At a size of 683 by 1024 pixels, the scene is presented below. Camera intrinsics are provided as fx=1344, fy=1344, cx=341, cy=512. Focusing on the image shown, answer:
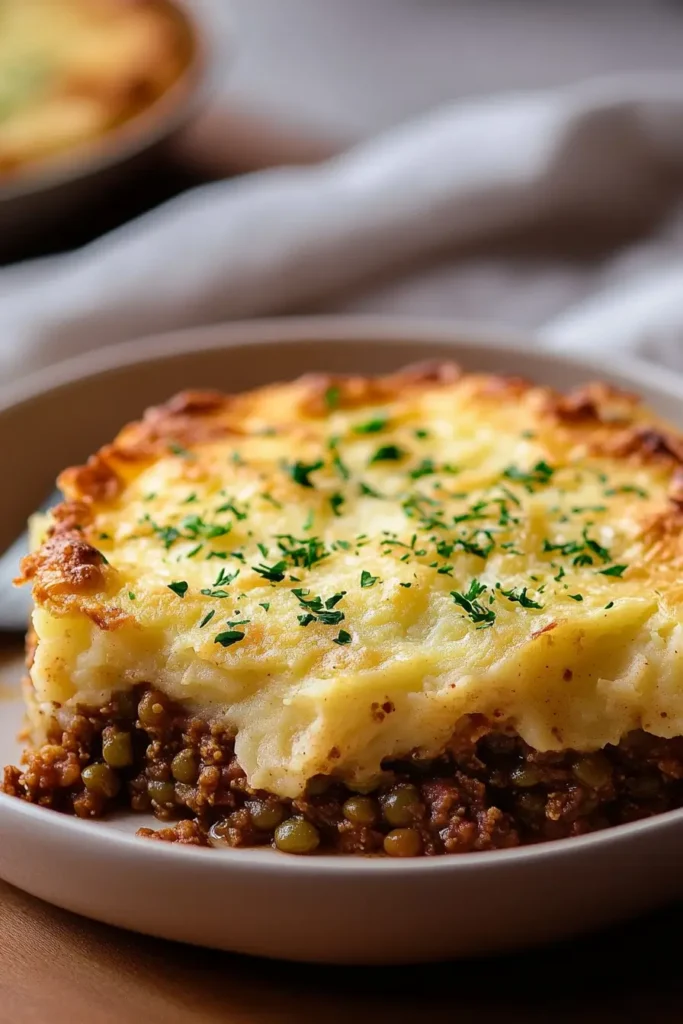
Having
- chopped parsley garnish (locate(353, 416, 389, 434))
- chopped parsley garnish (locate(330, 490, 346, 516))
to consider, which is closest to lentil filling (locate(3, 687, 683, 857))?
chopped parsley garnish (locate(330, 490, 346, 516))

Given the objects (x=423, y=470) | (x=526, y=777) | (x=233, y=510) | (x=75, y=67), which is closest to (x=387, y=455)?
(x=423, y=470)

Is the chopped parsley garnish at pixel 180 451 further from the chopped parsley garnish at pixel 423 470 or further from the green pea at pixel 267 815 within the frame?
the green pea at pixel 267 815

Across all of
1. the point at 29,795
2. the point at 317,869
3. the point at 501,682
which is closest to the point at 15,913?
the point at 29,795

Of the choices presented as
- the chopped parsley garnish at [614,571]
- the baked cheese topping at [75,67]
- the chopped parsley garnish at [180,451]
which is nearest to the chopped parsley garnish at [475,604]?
the chopped parsley garnish at [614,571]

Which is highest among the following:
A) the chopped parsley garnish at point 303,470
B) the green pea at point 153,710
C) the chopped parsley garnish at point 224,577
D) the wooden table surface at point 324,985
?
the chopped parsley garnish at point 224,577

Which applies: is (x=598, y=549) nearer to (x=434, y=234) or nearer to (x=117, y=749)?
(x=117, y=749)

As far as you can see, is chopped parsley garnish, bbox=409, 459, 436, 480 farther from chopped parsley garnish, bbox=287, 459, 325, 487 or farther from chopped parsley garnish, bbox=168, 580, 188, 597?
chopped parsley garnish, bbox=168, 580, 188, 597
